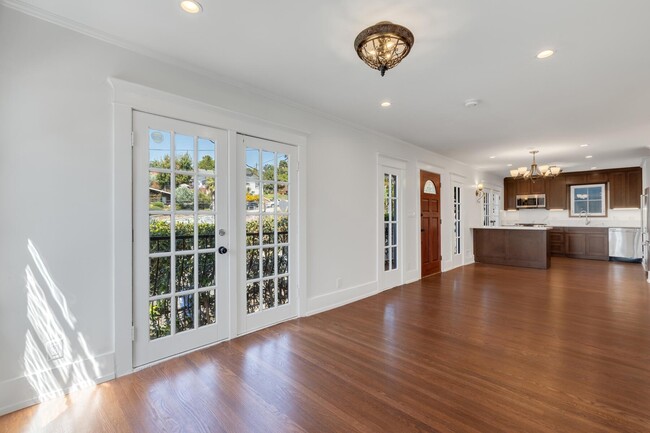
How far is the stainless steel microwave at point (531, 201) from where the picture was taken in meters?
9.04

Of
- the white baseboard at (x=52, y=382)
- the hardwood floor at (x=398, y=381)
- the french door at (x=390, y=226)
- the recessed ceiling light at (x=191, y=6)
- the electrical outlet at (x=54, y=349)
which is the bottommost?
the hardwood floor at (x=398, y=381)

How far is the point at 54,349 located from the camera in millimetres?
2047

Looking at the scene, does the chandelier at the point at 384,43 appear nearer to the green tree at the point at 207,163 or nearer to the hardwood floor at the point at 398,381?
the green tree at the point at 207,163

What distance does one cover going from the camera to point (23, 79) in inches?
76.7

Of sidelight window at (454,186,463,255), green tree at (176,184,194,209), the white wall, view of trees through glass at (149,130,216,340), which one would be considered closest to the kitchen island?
sidelight window at (454,186,463,255)

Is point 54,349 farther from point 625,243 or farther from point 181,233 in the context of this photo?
point 625,243

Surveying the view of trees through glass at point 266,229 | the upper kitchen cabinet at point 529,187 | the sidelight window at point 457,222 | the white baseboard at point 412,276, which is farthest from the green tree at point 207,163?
the upper kitchen cabinet at point 529,187

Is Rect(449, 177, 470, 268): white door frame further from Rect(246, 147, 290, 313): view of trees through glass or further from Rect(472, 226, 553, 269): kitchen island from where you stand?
Rect(246, 147, 290, 313): view of trees through glass

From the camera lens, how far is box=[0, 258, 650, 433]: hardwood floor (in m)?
1.77

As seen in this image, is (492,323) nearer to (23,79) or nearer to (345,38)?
(345,38)

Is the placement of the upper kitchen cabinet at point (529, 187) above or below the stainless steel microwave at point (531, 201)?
above

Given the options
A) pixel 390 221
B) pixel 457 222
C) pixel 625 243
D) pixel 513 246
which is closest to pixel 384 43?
pixel 390 221

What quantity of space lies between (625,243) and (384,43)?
30.7 ft

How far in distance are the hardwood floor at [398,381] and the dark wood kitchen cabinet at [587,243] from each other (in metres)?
5.31
